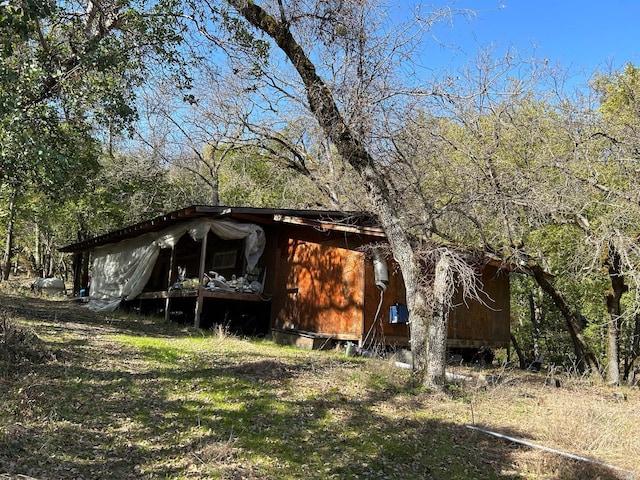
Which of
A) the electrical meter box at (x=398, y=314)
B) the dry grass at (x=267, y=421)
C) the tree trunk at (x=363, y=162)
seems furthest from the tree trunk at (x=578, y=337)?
the tree trunk at (x=363, y=162)

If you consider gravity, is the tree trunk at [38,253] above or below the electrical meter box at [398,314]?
above

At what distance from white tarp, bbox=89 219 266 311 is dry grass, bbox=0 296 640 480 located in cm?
492

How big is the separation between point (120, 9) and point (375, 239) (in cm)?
684

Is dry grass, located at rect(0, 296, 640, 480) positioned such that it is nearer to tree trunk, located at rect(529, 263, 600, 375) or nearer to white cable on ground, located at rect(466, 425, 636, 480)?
white cable on ground, located at rect(466, 425, 636, 480)

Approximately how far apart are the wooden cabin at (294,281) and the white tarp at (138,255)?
37 mm

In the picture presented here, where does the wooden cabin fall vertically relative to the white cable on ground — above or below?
above

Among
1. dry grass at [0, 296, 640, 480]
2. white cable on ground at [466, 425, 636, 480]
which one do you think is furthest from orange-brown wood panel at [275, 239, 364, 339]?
white cable on ground at [466, 425, 636, 480]

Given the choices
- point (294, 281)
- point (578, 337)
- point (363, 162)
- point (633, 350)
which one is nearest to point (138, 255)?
point (294, 281)

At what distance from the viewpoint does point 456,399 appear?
7.92m

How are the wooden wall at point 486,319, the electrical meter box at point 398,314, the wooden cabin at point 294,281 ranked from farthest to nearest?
the wooden wall at point 486,319 < the wooden cabin at point 294,281 < the electrical meter box at point 398,314

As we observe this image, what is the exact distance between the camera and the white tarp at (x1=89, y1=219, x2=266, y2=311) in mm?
13773

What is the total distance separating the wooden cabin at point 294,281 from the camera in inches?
480

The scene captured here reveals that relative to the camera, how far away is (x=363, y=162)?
9500 mm

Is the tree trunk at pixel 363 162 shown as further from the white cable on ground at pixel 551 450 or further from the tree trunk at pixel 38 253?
the tree trunk at pixel 38 253
